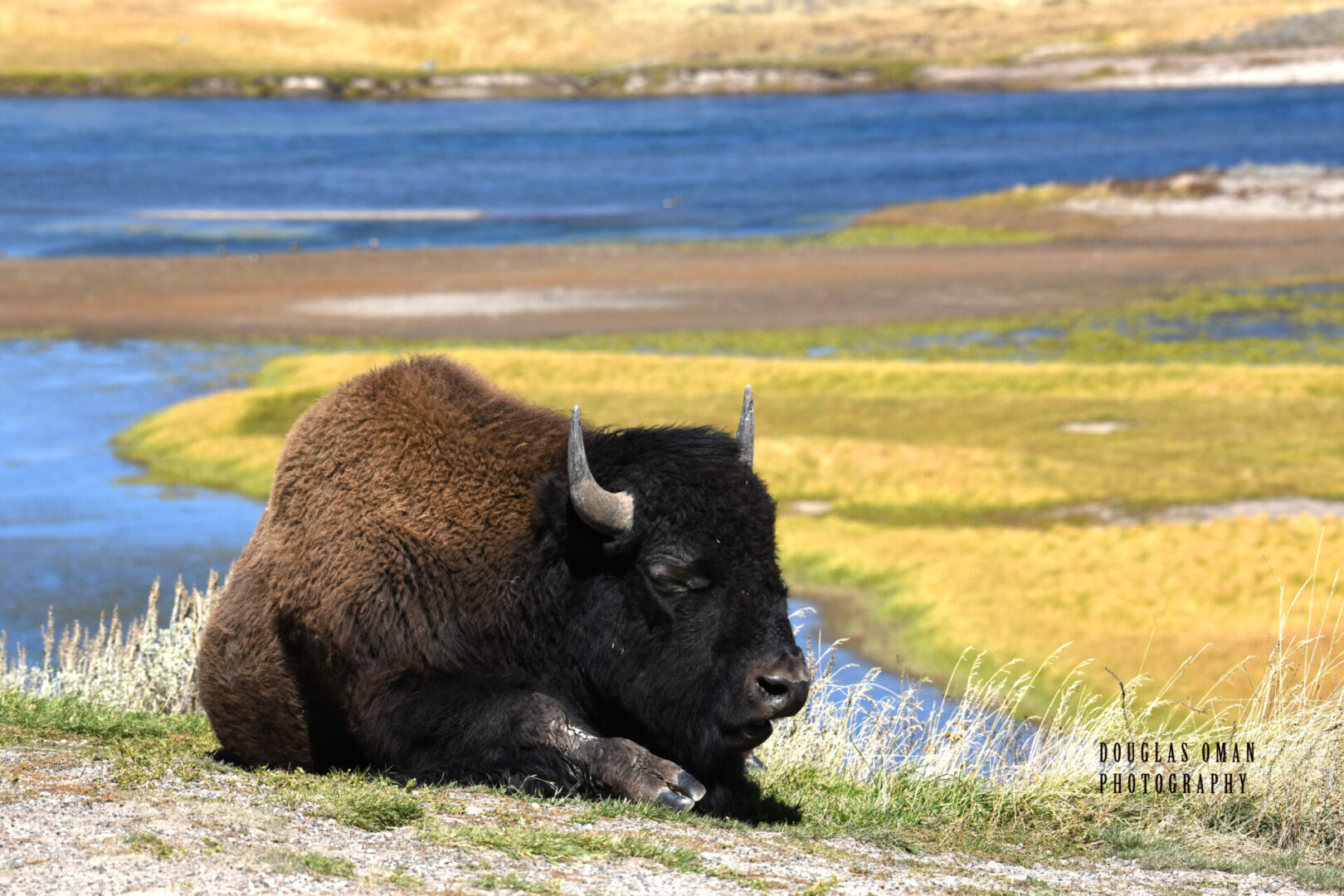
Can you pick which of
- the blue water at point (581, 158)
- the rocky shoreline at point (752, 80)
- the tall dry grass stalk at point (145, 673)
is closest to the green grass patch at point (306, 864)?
the tall dry grass stalk at point (145, 673)

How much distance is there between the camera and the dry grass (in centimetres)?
17412

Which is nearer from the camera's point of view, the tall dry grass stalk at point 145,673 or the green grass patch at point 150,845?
the green grass patch at point 150,845

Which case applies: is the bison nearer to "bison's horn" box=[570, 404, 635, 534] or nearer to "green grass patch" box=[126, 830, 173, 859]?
"bison's horn" box=[570, 404, 635, 534]

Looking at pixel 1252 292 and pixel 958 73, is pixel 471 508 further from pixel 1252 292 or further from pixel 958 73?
pixel 958 73

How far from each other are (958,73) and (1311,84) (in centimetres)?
3529

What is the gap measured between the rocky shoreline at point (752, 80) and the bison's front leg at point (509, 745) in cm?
15976

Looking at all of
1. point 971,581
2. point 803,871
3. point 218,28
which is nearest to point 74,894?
point 803,871

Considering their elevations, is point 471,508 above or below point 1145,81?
below

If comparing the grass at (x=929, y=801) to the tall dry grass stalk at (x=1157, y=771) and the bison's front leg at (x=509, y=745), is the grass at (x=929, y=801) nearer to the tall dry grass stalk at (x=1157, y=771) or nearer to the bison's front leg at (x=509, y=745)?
the tall dry grass stalk at (x=1157, y=771)

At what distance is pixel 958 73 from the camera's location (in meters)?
165

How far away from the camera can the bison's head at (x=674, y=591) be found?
6.77 m

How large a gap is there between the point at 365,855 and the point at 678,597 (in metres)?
1.85

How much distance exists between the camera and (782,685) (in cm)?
644

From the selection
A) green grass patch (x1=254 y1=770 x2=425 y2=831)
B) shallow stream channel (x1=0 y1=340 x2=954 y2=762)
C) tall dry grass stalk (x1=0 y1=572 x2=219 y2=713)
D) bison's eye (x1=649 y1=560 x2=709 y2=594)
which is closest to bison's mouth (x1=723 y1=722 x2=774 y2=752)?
bison's eye (x1=649 y1=560 x2=709 y2=594)
